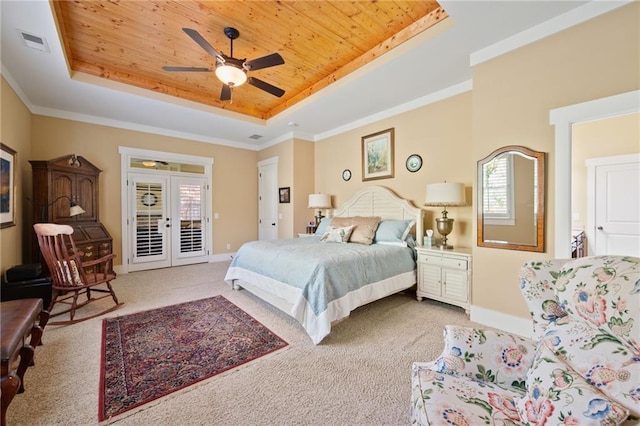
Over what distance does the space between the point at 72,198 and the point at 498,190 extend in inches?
237

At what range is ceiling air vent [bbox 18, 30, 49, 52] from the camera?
248 cm

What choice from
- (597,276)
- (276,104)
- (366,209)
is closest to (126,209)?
(276,104)

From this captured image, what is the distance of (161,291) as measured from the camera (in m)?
3.87

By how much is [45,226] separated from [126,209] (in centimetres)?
228

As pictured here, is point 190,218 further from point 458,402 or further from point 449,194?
point 458,402

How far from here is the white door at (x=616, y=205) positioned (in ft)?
11.6

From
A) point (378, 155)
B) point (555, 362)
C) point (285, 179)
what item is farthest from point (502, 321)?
point (285, 179)

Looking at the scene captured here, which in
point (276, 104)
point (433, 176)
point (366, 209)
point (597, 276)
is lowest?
point (597, 276)

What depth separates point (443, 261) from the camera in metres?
3.19

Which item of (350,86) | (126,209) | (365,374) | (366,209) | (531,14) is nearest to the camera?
(365,374)

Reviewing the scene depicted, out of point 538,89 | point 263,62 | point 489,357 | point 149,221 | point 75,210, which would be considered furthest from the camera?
point 149,221

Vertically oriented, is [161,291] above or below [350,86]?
below

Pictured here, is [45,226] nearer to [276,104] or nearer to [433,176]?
[276,104]

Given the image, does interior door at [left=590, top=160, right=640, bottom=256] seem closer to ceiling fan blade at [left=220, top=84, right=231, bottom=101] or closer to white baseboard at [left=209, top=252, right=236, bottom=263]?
ceiling fan blade at [left=220, top=84, right=231, bottom=101]
